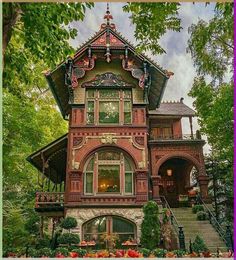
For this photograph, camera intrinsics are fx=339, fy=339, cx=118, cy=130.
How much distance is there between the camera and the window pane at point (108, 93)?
15.3 metres

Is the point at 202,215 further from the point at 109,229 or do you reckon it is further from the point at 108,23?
the point at 108,23

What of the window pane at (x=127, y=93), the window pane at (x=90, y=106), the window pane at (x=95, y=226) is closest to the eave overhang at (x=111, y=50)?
the window pane at (x=90, y=106)

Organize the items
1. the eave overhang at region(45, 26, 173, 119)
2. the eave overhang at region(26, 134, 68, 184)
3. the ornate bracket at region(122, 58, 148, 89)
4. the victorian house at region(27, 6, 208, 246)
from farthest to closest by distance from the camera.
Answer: the eave overhang at region(26, 134, 68, 184), the eave overhang at region(45, 26, 173, 119), the ornate bracket at region(122, 58, 148, 89), the victorian house at region(27, 6, 208, 246)

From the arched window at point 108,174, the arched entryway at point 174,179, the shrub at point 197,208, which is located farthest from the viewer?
the arched entryway at point 174,179

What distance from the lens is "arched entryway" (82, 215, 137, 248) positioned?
13.3m

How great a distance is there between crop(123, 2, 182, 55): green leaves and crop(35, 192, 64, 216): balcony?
9686 mm

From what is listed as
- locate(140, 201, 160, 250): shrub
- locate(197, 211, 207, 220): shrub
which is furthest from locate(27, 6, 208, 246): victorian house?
locate(197, 211, 207, 220): shrub

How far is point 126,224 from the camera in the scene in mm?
Answer: 13562

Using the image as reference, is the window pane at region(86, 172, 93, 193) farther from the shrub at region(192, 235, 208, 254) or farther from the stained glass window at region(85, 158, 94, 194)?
the shrub at region(192, 235, 208, 254)

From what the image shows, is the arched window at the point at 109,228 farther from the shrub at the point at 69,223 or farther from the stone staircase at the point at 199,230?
the stone staircase at the point at 199,230

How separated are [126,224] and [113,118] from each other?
4.55 meters

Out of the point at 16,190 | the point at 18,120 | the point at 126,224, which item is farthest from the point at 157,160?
the point at 16,190

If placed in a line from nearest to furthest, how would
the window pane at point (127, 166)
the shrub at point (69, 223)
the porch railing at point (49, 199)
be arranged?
the shrub at point (69, 223), the porch railing at point (49, 199), the window pane at point (127, 166)

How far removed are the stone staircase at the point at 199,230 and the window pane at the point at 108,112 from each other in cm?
507
